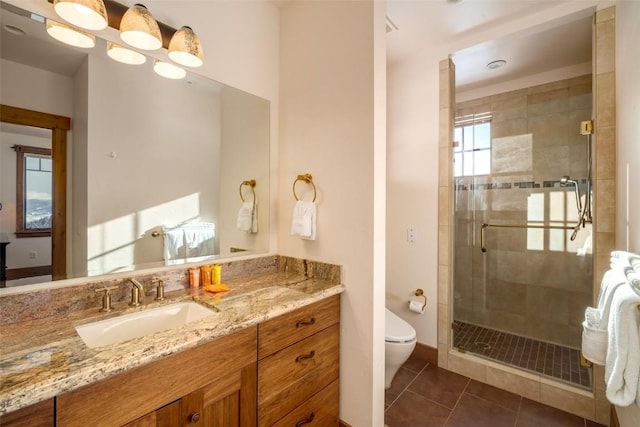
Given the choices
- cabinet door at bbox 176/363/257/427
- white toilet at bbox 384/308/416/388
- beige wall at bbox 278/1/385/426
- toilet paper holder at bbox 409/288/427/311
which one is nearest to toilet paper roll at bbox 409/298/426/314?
toilet paper holder at bbox 409/288/427/311

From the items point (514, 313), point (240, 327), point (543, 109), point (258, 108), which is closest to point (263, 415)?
point (240, 327)

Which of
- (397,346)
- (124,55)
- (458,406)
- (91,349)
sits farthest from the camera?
(458,406)

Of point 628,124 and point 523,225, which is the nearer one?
point 628,124

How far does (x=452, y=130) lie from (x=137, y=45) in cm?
216

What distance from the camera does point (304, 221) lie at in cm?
162

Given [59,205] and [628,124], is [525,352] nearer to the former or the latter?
[628,124]

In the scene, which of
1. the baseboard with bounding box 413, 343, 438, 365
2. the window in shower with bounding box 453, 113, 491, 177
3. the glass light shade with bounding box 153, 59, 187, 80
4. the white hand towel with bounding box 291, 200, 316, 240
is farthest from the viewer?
the window in shower with bounding box 453, 113, 491, 177

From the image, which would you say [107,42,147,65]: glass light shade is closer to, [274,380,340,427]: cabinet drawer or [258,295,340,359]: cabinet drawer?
[258,295,340,359]: cabinet drawer

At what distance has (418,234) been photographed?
2.39 meters

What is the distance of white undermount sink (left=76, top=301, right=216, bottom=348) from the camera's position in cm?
100

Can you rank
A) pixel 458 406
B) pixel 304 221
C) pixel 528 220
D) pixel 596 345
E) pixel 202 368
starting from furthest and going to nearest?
pixel 528 220, pixel 458 406, pixel 304 221, pixel 596 345, pixel 202 368

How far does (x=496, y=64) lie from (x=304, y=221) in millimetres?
2312

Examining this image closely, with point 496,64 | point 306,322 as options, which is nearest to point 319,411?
point 306,322

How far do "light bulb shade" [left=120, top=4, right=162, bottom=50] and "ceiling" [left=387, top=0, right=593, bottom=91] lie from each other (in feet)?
4.70
